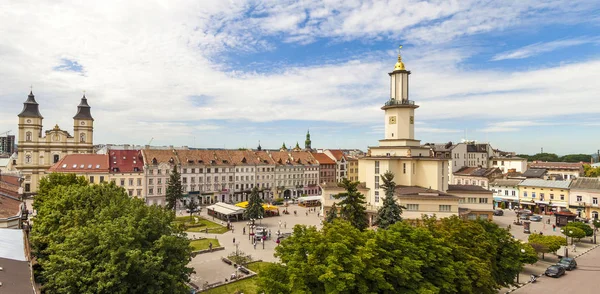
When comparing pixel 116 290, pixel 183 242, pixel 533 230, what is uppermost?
pixel 183 242

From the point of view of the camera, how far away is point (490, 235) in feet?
76.8

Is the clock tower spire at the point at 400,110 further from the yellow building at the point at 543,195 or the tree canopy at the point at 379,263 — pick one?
the yellow building at the point at 543,195

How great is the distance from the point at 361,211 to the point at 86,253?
2160cm

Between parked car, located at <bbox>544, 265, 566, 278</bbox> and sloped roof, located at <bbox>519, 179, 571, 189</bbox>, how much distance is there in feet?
113

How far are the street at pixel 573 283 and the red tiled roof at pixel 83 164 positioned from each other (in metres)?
63.7

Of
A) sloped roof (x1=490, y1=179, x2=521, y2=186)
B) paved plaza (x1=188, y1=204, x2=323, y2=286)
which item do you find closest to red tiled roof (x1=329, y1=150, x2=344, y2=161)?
paved plaza (x1=188, y1=204, x2=323, y2=286)

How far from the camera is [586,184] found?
53.9 metres

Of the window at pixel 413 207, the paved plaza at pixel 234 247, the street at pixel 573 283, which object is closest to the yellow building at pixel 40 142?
the paved plaza at pixel 234 247

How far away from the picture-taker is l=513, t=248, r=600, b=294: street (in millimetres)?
25031

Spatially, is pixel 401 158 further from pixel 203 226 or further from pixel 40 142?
pixel 40 142

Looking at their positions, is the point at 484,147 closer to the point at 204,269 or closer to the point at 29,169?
the point at 204,269

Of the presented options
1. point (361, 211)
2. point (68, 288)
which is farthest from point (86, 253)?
point (361, 211)

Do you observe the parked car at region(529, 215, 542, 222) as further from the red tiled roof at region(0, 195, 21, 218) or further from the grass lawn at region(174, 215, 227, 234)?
the red tiled roof at region(0, 195, 21, 218)

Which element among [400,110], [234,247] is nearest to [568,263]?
[400,110]
